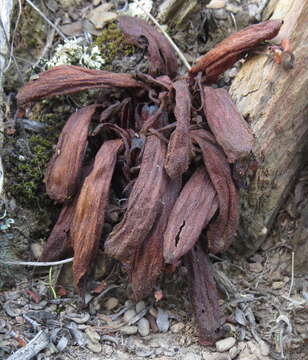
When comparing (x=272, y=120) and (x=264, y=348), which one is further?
(x=272, y=120)

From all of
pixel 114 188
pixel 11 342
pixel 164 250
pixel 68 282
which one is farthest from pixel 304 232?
pixel 11 342

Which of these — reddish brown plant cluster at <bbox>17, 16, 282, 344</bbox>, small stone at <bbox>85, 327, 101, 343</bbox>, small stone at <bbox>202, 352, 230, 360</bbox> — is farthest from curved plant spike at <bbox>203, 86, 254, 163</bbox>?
small stone at <bbox>85, 327, 101, 343</bbox>

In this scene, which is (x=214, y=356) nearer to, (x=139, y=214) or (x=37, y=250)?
(x=139, y=214)

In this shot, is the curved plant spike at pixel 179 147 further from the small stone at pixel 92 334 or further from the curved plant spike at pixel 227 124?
the small stone at pixel 92 334

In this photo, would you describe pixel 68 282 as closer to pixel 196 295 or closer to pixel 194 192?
pixel 196 295

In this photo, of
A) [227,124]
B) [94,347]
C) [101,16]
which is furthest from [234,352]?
[101,16]

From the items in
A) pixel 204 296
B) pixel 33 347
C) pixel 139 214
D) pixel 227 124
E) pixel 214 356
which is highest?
pixel 227 124

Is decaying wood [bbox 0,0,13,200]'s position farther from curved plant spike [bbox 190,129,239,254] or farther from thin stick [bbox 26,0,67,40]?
curved plant spike [bbox 190,129,239,254]
